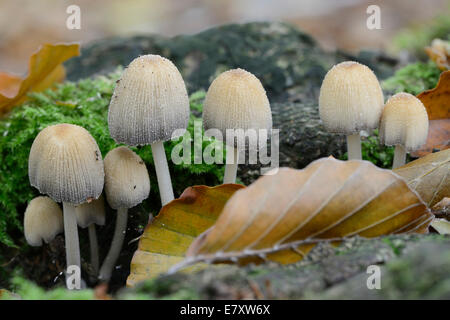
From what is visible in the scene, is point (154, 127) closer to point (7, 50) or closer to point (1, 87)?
point (1, 87)

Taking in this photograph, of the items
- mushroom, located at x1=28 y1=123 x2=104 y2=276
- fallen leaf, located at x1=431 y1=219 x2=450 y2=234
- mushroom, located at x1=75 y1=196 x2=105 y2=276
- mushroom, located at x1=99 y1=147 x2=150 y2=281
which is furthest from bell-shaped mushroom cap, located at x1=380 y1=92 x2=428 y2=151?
mushroom, located at x1=75 y1=196 x2=105 y2=276

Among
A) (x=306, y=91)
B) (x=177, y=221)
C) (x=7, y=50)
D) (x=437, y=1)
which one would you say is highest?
(x=437, y=1)

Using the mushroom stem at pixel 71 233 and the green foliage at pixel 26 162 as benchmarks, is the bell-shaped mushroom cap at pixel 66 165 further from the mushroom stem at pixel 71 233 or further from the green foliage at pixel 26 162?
the green foliage at pixel 26 162

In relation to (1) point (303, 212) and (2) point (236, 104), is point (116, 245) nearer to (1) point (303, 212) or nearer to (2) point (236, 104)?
(2) point (236, 104)

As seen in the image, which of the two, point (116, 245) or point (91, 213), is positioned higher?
point (91, 213)

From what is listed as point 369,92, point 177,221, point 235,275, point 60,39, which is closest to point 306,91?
point 369,92

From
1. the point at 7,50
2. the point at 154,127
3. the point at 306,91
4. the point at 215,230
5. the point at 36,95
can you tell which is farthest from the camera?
the point at 7,50

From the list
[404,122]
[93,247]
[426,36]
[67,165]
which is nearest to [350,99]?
[404,122]
